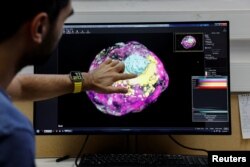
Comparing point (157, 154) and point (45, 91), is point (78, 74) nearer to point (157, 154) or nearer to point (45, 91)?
point (45, 91)

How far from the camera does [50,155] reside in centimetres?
158

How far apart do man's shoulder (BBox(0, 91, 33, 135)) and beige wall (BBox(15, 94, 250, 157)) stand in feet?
2.95

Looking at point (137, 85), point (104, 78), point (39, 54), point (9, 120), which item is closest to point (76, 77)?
point (104, 78)

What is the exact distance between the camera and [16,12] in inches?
26.7

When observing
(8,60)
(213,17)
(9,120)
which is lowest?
(9,120)

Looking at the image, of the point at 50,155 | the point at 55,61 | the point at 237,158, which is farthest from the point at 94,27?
the point at 237,158

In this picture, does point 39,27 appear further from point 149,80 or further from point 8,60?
point 149,80

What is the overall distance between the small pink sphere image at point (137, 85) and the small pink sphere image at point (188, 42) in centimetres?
11

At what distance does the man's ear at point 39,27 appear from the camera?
2.31 ft

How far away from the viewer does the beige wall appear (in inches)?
61.3

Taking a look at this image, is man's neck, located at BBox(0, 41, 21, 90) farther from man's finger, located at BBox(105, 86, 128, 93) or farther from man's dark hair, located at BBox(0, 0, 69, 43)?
man's finger, located at BBox(105, 86, 128, 93)

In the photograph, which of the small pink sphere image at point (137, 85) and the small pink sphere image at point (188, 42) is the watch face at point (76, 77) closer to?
the small pink sphere image at point (137, 85)

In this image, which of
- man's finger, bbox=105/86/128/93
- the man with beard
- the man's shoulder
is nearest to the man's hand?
man's finger, bbox=105/86/128/93

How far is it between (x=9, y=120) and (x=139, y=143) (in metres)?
0.97
